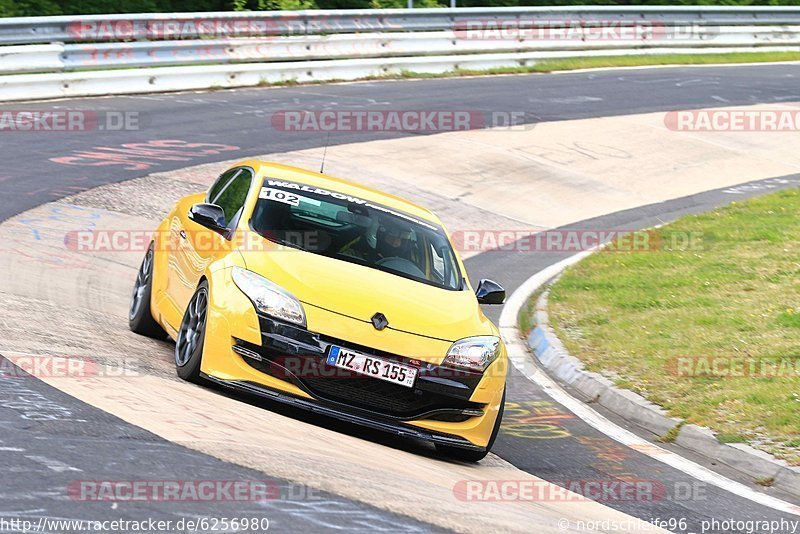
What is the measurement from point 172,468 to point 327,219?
3385 mm

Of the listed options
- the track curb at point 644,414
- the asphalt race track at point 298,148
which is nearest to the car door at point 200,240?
the asphalt race track at point 298,148

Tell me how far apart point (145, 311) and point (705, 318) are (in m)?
5.21

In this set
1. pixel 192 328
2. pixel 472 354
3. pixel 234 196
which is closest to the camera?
pixel 472 354

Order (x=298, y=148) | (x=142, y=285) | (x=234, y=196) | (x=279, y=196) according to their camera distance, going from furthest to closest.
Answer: (x=298, y=148) → (x=142, y=285) → (x=234, y=196) → (x=279, y=196)

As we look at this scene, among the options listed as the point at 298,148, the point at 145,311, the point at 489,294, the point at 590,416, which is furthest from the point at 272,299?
the point at 298,148

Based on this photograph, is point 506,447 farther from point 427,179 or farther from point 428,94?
point 428,94

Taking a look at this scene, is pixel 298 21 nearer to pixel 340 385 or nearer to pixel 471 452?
pixel 471 452

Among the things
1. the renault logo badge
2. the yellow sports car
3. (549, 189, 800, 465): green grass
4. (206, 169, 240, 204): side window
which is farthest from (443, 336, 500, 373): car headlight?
(206, 169, 240, 204): side window

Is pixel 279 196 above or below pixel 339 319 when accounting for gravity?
above

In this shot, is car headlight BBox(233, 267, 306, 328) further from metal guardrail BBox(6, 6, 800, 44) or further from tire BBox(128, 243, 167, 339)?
metal guardrail BBox(6, 6, 800, 44)

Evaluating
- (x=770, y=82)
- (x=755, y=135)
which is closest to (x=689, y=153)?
(x=755, y=135)

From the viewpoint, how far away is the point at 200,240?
28.4 feet

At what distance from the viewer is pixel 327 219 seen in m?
8.61

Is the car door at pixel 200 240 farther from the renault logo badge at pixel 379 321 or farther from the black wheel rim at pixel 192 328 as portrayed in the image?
the renault logo badge at pixel 379 321
